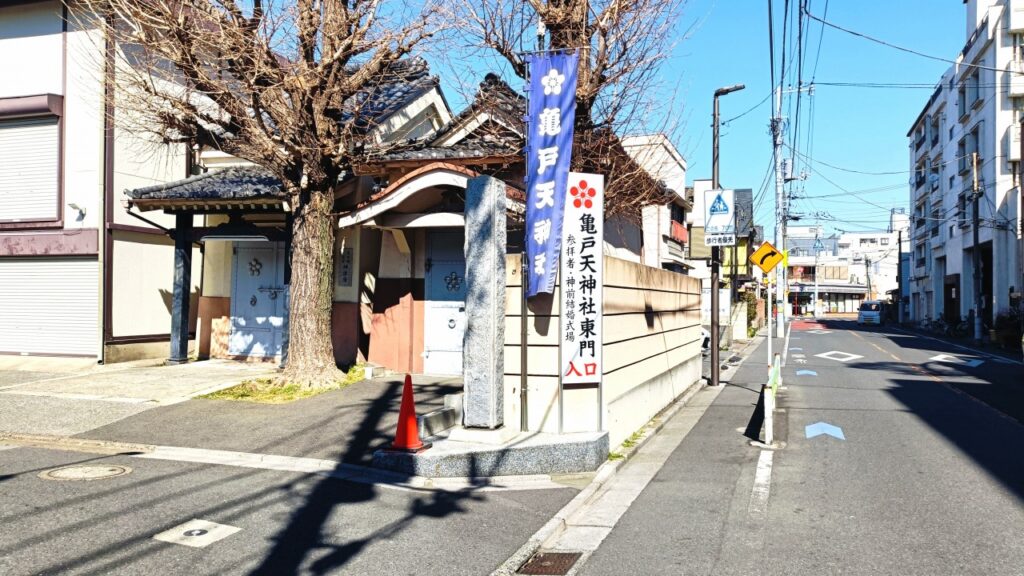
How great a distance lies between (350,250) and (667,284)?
6475 millimetres

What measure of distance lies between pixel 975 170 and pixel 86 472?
38.7 m

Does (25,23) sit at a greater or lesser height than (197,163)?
greater

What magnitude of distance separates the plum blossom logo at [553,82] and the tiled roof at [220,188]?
7086mm

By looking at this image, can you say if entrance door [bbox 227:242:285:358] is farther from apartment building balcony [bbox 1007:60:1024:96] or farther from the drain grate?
apartment building balcony [bbox 1007:60:1024:96]

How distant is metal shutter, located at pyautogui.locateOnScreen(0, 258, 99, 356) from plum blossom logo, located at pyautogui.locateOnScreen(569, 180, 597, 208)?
40.6ft

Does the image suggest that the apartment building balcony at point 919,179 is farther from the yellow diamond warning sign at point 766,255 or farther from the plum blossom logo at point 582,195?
the plum blossom logo at point 582,195

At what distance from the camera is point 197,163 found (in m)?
17.4

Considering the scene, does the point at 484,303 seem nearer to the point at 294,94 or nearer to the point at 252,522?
the point at 252,522

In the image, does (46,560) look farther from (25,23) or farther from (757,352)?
(757,352)

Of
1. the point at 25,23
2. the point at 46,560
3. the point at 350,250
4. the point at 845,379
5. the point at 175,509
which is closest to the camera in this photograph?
the point at 46,560

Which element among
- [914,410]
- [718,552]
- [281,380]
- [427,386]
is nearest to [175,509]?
[718,552]

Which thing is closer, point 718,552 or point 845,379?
point 718,552

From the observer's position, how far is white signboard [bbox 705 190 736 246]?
1498 cm

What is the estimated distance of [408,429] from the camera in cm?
774
